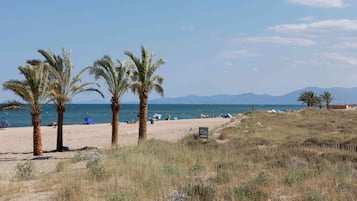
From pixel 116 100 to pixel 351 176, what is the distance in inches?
684

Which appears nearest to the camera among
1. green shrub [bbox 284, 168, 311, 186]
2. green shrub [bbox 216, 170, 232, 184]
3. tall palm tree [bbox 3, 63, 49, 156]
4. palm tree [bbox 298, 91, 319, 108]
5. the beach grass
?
the beach grass

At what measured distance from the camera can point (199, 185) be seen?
8.64m

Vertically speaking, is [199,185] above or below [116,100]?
below

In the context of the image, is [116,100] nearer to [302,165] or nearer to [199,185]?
[302,165]

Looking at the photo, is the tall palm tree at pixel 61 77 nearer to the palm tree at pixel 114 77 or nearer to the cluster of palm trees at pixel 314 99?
the palm tree at pixel 114 77

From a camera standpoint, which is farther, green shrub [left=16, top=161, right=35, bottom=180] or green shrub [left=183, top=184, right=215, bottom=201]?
green shrub [left=16, top=161, right=35, bottom=180]

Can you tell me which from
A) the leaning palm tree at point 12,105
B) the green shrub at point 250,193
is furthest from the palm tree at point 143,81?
the green shrub at point 250,193

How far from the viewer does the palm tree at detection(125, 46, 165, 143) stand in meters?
26.2

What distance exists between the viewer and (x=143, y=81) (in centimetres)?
2656

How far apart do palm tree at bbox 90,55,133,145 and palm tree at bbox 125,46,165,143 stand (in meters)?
0.55

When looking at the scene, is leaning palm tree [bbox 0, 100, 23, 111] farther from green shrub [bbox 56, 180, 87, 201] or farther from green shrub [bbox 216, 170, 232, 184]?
green shrub [bbox 216, 170, 232, 184]

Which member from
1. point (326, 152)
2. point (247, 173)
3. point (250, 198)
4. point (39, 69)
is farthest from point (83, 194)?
point (39, 69)

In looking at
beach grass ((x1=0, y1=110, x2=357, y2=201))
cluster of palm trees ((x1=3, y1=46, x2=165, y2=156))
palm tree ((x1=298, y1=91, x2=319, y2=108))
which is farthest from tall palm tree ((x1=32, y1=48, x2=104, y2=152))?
palm tree ((x1=298, y1=91, x2=319, y2=108))

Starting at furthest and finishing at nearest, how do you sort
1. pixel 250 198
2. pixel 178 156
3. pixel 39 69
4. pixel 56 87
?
pixel 56 87 → pixel 39 69 → pixel 178 156 → pixel 250 198
